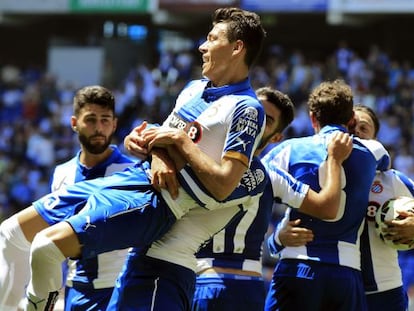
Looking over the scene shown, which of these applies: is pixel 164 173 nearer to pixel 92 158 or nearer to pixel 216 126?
pixel 216 126

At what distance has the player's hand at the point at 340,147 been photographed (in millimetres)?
5207

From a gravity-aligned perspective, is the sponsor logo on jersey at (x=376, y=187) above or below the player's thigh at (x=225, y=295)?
above

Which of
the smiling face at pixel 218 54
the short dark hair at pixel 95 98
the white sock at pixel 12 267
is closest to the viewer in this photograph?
the smiling face at pixel 218 54

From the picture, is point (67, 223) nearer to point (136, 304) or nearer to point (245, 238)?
point (136, 304)

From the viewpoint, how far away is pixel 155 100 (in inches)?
832

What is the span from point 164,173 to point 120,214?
286 mm


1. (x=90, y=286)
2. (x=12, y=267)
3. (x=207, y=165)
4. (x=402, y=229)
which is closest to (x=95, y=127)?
(x=90, y=286)

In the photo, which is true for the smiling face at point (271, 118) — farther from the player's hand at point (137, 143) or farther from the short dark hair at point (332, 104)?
the player's hand at point (137, 143)

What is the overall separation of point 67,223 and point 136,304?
1.77ft

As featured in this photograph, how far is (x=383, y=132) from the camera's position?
675 inches

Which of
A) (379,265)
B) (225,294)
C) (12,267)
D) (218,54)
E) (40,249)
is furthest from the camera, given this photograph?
(379,265)

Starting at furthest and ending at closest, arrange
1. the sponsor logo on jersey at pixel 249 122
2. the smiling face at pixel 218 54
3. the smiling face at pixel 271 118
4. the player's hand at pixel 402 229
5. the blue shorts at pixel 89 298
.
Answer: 1. the blue shorts at pixel 89 298
2. the smiling face at pixel 271 118
3. the player's hand at pixel 402 229
4. the smiling face at pixel 218 54
5. the sponsor logo on jersey at pixel 249 122

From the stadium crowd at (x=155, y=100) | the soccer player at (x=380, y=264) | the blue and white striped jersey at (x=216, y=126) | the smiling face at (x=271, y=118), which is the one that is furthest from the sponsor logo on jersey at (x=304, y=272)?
the stadium crowd at (x=155, y=100)

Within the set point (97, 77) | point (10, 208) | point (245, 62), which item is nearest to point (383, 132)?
point (10, 208)
